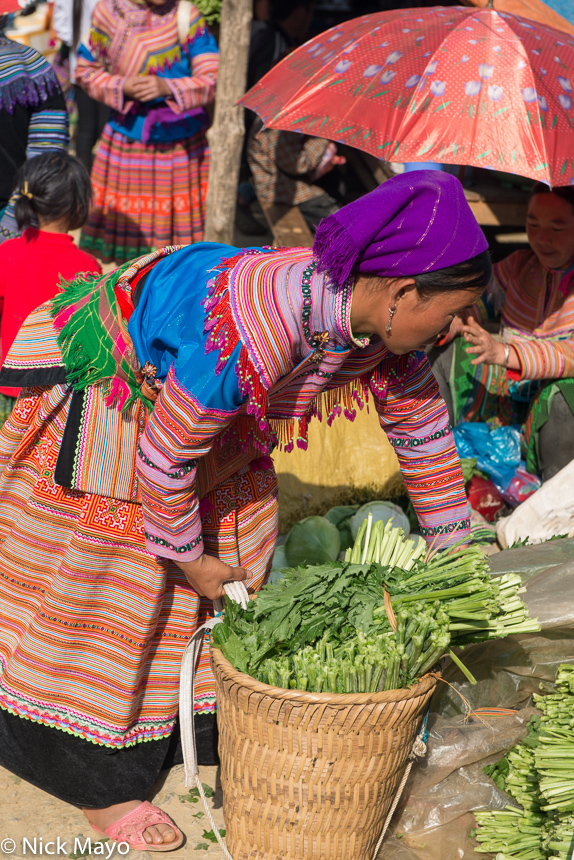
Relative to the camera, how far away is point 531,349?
3.52m

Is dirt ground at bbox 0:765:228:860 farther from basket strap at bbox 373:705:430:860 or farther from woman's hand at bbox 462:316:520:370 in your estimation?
woman's hand at bbox 462:316:520:370

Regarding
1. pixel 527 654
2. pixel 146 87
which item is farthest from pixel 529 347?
pixel 146 87

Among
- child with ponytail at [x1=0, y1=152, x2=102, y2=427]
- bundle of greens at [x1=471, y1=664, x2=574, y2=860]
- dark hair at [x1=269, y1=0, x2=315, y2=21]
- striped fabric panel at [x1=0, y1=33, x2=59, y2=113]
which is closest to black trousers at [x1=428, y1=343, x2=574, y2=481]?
bundle of greens at [x1=471, y1=664, x2=574, y2=860]

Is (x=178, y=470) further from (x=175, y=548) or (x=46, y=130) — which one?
(x=46, y=130)

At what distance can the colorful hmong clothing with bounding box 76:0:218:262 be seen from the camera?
499 centimetres

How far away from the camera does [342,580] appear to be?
2031mm

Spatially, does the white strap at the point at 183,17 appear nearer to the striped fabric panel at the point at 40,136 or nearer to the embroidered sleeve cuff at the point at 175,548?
the striped fabric panel at the point at 40,136

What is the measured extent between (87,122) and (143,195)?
211cm

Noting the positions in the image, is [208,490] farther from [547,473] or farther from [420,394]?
[547,473]

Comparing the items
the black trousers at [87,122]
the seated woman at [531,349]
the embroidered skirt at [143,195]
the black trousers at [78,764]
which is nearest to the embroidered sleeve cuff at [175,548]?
the black trousers at [78,764]

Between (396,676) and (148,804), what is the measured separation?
95 centimetres

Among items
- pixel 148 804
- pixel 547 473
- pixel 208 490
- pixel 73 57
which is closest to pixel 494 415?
pixel 547 473

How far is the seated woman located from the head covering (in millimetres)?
1634

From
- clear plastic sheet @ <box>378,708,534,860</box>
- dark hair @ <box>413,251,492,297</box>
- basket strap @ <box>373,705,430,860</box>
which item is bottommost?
clear plastic sheet @ <box>378,708,534,860</box>
